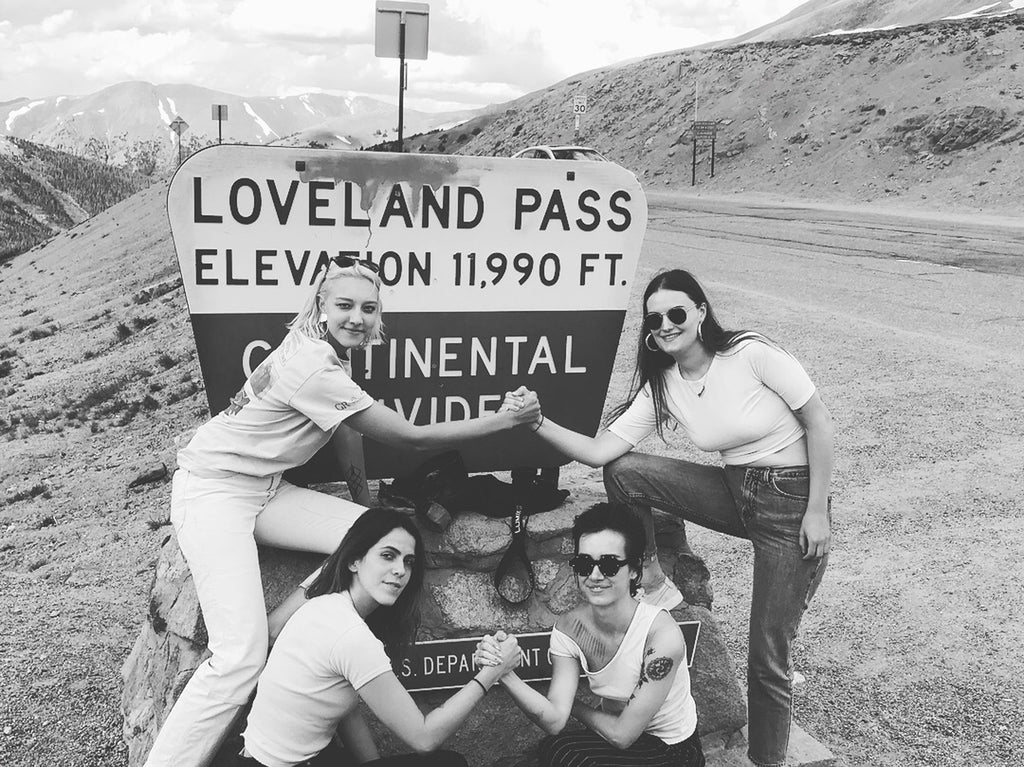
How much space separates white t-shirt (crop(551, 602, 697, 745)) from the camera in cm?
287

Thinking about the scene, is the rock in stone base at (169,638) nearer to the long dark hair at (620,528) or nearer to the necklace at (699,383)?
the long dark hair at (620,528)

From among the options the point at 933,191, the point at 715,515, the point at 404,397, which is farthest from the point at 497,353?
the point at 933,191

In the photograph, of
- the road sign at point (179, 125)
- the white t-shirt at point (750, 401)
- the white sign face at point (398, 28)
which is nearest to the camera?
the white t-shirt at point (750, 401)

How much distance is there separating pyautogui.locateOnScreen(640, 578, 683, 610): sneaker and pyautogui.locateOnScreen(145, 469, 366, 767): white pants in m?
1.04

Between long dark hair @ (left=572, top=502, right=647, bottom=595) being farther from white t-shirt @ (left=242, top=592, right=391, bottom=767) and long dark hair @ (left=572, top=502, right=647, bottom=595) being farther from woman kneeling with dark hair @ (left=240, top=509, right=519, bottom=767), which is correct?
white t-shirt @ (left=242, top=592, right=391, bottom=767)

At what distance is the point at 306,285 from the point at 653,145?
38.2 metres

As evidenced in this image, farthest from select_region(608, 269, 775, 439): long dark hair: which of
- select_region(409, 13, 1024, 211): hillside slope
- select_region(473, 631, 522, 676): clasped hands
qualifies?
select_region(409, 13, 1024, 211): hillside slope

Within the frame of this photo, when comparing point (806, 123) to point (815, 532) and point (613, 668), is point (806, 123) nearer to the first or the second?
point (815, 532)

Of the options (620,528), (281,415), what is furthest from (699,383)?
(281,415)

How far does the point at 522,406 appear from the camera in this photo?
10.7ft

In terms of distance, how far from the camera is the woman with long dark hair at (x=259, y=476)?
291cm

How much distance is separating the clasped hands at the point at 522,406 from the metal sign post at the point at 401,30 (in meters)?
7.97

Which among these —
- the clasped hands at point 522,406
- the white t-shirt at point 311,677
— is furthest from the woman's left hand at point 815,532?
the white t-shirt at point 311,677

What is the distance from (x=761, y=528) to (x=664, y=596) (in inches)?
18.3
